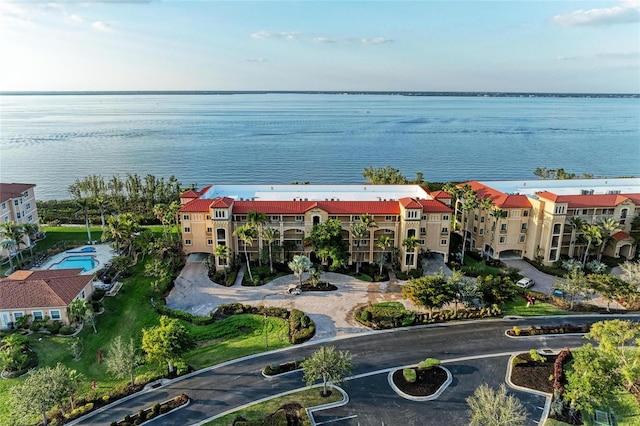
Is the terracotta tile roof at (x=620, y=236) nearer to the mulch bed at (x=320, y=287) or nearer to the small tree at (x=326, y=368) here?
the mulch bed at (x=320, y=287)

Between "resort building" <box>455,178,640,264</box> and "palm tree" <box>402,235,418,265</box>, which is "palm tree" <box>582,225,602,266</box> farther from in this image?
"palm tree" <box>402,235,418,265</box>

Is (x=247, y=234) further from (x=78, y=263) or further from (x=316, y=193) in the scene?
(x=78, y=263)

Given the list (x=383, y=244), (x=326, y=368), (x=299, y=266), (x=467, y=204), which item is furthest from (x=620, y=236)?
(x=326, y=368)

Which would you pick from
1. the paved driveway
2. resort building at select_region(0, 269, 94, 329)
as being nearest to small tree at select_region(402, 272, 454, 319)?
the paved driveway

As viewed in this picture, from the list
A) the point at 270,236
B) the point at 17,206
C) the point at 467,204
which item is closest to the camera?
the point at 270,236

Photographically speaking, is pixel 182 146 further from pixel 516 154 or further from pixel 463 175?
pixel 516 154

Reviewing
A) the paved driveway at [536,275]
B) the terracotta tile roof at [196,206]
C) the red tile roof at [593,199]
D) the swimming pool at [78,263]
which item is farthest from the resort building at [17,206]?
the red tile roof at [593,199]

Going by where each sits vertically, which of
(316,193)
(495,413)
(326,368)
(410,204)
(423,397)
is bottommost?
(423,397)
